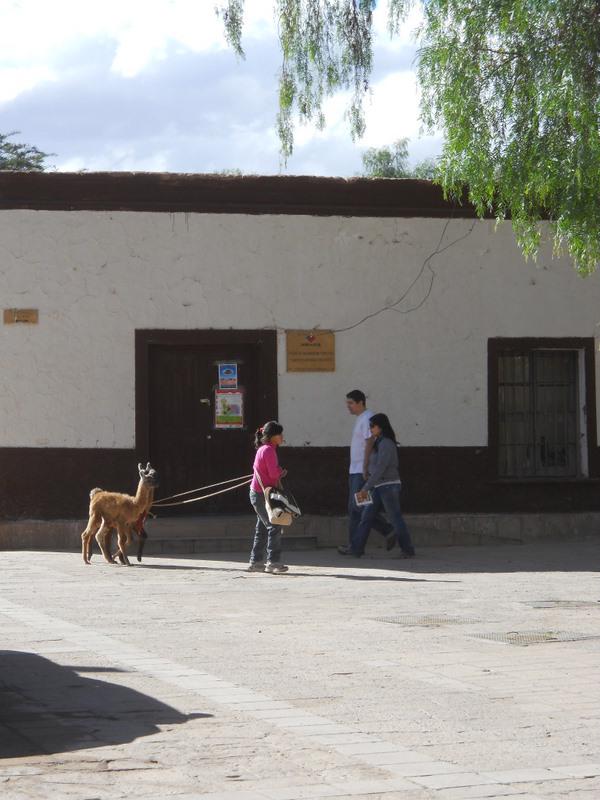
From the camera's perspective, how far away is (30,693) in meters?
7.21

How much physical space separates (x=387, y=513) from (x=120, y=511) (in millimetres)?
3093

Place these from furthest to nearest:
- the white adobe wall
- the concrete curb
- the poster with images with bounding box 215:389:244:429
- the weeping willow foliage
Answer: the poster with images with bounding box 215:389:244:429 < the white adobe wall < the concrete curb < the weeping willow foliage

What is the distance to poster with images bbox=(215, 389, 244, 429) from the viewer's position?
1783 cm

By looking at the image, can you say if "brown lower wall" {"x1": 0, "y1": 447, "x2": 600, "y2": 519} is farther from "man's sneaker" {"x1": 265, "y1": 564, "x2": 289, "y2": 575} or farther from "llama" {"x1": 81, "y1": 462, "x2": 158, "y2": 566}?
"man's sneaker" {"x1": 265, "y1": 564, "x2": 289, "y2": 575}

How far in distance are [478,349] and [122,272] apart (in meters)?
4.83

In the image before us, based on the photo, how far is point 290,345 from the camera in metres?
17.8

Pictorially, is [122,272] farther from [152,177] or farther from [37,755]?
[37,755]

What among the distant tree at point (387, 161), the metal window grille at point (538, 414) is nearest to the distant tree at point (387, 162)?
the distant tree at point (387, 161)

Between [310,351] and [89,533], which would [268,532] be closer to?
[89,533]

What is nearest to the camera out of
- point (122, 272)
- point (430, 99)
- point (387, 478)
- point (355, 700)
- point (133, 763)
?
point (133, 763)

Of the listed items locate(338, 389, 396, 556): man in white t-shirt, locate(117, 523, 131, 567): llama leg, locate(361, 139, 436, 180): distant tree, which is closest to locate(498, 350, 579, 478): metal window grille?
locate(338, 389, 396, 556): man in white t-shirt

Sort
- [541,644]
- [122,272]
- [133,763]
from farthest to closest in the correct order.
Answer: [122,272], [541,644], [133,763]

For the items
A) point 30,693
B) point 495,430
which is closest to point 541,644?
point 30,693

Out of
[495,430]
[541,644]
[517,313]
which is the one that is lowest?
[541,644]
